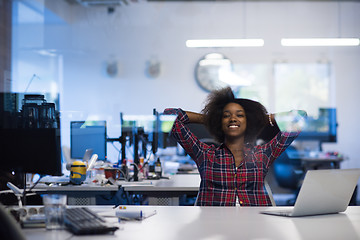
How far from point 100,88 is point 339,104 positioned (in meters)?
3.49

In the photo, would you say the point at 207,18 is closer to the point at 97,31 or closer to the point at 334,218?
the point at 97,31

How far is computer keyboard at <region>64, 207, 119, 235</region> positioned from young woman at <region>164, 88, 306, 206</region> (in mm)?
851

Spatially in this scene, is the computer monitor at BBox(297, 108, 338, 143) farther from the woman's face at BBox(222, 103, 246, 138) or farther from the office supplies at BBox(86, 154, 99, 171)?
the woman's face at BBox(222, 103, 246, 138)

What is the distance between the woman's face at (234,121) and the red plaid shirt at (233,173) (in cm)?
9

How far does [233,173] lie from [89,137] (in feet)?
5.14

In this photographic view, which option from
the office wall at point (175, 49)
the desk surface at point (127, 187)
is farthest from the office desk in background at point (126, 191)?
the office wall at point (175, 49)

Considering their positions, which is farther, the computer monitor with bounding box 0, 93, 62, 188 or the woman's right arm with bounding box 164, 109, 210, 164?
the woman's right arm with bounding box 164, 109, 210, 164

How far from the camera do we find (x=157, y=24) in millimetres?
6910

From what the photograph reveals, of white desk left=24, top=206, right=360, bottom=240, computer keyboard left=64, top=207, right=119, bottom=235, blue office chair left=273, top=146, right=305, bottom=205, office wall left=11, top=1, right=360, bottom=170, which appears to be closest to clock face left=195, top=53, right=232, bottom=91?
office wall left=11, top=1, right=360, bottom=170

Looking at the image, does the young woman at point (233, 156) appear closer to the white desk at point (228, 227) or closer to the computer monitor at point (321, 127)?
the white desk at point (228, 227)

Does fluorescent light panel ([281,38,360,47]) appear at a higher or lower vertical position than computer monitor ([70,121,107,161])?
higher

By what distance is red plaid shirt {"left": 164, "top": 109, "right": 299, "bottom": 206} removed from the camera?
8.02ft

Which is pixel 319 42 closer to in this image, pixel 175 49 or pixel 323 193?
pixel 175 49

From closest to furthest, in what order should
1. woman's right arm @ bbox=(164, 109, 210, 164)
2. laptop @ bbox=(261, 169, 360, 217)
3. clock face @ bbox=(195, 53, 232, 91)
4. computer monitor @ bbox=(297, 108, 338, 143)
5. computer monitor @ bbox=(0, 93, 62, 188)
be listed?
laptop @ bbox=(261, 169, 360, 217), computer monitor @ bbox=(0, 93, 62, 188), woman's right arm @ bbox=(164, 109, 210, 164), computer monitor @ bbox=(297, 108, 338, 143), clock face @ bbox=(195, 53, 232, 91)
